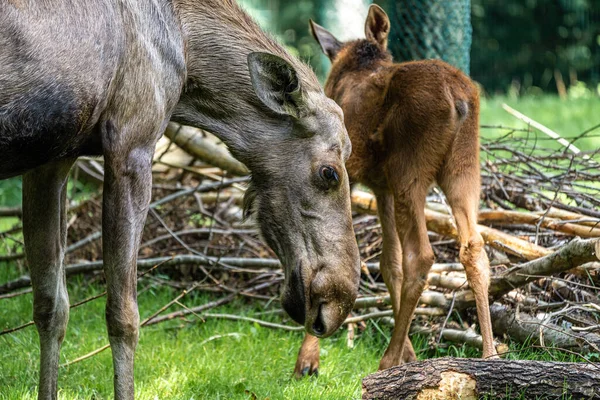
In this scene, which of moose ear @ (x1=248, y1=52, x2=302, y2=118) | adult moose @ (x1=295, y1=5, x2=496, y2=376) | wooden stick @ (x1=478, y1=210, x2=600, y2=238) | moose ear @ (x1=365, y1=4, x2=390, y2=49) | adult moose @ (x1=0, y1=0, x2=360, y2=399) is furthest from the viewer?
moose ear @ (x1=365, y1=4, x2=390, y2=49)

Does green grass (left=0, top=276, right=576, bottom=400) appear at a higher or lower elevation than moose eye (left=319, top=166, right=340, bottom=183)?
lower

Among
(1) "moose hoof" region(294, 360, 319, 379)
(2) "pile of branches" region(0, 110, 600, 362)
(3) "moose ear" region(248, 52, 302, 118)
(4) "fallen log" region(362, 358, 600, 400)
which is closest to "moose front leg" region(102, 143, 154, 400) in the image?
(3) "moose ear" region(248, 52, 302, 118)

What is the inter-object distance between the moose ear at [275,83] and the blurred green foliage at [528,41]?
16665 millimetres

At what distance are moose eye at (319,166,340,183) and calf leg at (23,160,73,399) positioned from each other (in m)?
1.46

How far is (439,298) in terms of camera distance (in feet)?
20.7

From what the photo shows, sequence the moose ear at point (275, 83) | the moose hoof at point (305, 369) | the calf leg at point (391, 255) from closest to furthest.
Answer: the moose ear at point (275, 83)
the moose hoof at point (305, 369)
the calf leg at point (391, 255)

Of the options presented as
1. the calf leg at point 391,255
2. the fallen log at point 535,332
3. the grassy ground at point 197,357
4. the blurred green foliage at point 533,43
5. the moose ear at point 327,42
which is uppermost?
the moose ear at point 327,42

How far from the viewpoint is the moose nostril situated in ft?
15.4

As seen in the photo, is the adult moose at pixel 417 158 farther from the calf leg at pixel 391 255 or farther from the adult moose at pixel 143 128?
the adult moose at pixel 143 128

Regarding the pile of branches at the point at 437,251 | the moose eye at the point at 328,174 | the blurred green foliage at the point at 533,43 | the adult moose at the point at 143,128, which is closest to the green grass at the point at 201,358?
the pile of branches at the point at 437,251

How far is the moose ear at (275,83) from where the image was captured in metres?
4.57

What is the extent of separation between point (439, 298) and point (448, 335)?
307mm

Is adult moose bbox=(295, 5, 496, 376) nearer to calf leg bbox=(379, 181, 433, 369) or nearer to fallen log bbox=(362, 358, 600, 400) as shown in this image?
calf leg bbox=(379, 181, 433, 369)

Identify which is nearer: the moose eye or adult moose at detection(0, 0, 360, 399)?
adult moose at detection(0, 0, 360, 399)
